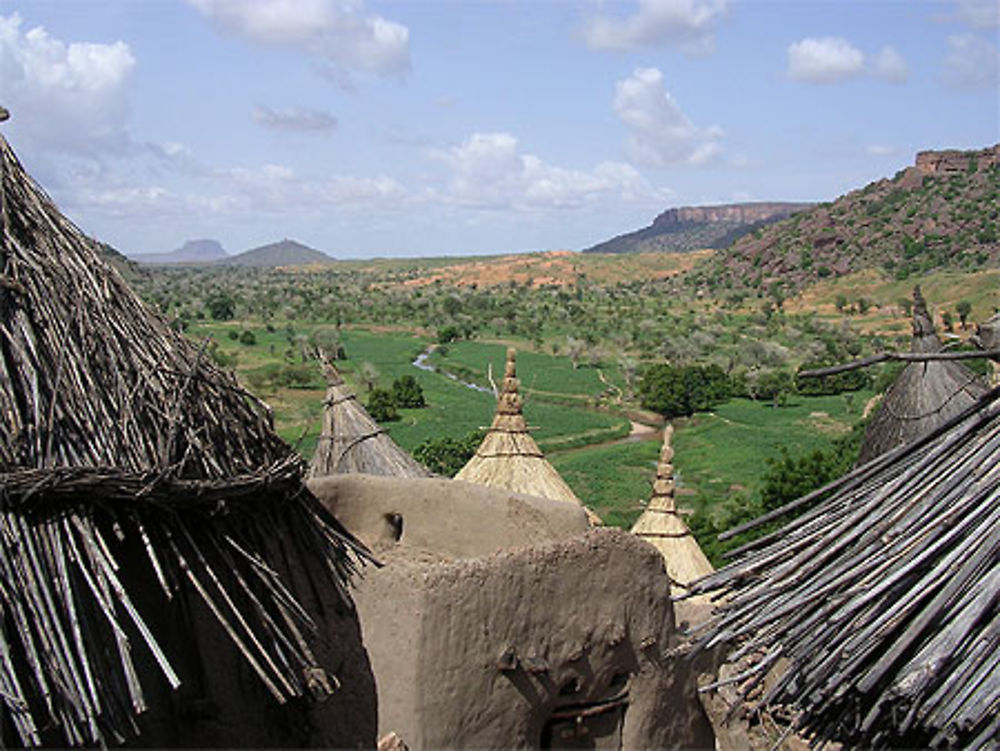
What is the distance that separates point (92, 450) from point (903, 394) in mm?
8777

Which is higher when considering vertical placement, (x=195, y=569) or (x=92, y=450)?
(x=92, y=450)

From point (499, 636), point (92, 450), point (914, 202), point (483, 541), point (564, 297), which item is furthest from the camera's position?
point (564, 297)

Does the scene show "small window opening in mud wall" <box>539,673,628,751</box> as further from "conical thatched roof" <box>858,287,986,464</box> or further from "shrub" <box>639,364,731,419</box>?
"shrub" <box>639,364,731,419</box>

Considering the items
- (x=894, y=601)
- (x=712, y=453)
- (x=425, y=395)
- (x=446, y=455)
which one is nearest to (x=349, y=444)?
(x=894, y=601)

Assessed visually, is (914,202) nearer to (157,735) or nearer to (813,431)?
(813,431)

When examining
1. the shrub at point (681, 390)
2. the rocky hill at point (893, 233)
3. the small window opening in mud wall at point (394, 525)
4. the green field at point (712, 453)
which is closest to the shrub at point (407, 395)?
the green field at point (712, 453)

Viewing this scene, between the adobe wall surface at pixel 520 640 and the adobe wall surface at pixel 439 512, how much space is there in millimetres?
743

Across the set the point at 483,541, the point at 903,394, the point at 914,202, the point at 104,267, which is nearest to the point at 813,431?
the point at 903,394

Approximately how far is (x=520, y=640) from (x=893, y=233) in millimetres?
77088

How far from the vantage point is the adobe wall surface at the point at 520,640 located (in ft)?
19.3

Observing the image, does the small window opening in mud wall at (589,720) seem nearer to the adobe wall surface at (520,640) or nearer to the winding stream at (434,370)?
the adobe wall surface at (520,640)

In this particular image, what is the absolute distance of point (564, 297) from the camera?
89312mm

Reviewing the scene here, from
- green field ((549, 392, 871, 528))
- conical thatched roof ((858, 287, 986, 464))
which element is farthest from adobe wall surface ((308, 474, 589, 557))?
green field ((549, 392, 871, 528))

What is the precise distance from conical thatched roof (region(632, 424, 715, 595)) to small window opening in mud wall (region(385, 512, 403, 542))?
3.83 metres
